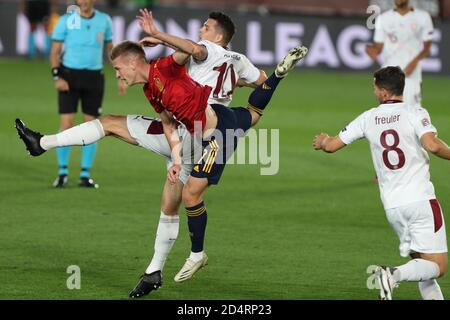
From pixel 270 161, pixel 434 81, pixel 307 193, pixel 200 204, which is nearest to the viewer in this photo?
pixel 200 204

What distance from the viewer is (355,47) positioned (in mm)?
27812

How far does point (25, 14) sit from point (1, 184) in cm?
1489

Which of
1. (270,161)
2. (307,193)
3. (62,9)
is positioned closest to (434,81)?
(62,9)

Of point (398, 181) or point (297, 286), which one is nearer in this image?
point (398, 181)

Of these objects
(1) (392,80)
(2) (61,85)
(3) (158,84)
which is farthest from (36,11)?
(1) (392,80)

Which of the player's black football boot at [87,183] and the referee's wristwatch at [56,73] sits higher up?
the referee's wristwatch at [56,73]

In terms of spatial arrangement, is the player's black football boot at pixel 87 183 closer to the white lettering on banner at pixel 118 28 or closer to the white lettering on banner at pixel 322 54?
the white lettering on banner at pixel 118 28

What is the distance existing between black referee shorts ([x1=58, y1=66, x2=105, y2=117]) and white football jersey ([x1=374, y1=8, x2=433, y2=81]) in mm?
4043

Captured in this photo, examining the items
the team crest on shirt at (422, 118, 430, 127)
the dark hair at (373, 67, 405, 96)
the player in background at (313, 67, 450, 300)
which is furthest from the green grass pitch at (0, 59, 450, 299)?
the dark hair at (373, 67, 405, 96)

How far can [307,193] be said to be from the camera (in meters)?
13.6

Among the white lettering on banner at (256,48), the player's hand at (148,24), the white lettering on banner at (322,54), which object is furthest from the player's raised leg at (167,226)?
the white lettering on banner at (322,54)

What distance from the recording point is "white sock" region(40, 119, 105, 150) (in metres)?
8.69

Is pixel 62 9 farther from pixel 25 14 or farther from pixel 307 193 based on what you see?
pixel 307 193

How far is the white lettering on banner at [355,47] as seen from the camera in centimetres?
2739
